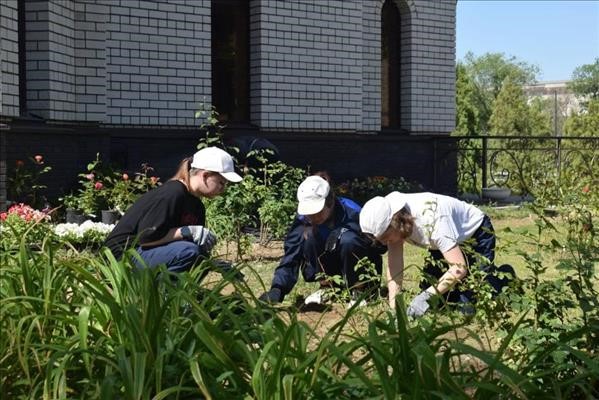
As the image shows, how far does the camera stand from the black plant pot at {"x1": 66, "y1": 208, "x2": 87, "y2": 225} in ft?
30.2

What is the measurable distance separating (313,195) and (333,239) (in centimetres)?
39

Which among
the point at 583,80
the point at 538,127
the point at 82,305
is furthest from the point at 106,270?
the point at 583,80

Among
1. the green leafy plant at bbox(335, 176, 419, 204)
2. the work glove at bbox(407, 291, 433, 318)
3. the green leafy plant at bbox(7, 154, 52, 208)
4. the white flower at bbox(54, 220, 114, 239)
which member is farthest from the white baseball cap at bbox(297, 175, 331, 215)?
the green leafy plant at bbox(335, 176, 419, 204)

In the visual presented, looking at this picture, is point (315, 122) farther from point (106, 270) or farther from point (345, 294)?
point (106, 270)

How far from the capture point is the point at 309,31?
13.0 m

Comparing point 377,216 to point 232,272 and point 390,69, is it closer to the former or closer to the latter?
point 232,272

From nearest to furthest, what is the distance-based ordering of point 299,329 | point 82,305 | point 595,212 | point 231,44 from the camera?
point 299,329, point 82,305, point 595,212, point 231,44

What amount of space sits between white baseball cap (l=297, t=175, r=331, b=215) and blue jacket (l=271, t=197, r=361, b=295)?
0.33m

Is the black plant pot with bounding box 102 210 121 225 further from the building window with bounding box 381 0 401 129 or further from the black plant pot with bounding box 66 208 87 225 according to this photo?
the building window with bounding box 381 0 401 129

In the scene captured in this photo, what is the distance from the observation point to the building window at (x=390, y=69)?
15.0 metres

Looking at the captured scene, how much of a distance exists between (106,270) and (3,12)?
6.00 m

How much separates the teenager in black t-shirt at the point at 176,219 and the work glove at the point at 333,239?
95cm

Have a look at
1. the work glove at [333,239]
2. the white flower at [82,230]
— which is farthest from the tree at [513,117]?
the work glove at [333,239]

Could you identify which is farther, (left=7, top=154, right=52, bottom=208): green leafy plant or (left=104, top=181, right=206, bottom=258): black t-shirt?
(left=7, top=154, right=52, bottom=208): green leafy plant
